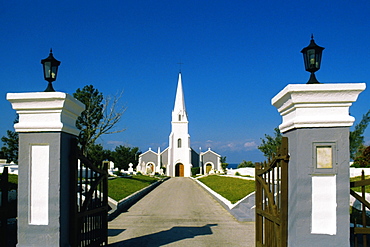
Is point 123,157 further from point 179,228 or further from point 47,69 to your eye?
point 47,69

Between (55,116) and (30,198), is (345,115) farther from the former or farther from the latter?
(30,198)

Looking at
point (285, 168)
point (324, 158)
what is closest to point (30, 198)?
point (285, 168)

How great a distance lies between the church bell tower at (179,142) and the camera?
2704 inches

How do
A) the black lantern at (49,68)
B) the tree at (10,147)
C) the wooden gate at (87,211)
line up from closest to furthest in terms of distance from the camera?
the wooden gate at (87,211) < the black lantern at (49,68) < the tree at (10,147)

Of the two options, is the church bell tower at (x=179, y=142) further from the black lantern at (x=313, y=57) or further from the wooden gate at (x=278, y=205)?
the black lantern at (x=313, y=57)

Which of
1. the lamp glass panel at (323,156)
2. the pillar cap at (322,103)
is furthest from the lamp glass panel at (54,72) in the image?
the lamp glass panel at (323,156)

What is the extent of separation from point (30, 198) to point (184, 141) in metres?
64.8

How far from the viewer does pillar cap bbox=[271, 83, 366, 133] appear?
497 centimetres

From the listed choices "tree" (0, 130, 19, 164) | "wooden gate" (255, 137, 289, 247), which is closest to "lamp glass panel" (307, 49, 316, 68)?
"wooden gate" (255, 137, 289, 247)

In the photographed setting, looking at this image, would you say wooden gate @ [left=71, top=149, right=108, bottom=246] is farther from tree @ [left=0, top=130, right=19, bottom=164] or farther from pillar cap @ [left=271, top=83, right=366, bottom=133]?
tree @ [left=0, top=130, right=19, bottom=164]

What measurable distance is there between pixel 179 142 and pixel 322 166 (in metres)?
65.5

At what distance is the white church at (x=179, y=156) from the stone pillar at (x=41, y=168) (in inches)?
2421

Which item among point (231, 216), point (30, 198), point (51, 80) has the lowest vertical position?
point (231, 216)

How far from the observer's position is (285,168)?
5.27m
